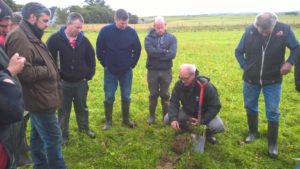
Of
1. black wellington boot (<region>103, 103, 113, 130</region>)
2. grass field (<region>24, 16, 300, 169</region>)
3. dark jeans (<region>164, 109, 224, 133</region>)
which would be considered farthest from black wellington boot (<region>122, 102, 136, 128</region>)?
dark jeans (<region>164, 109, 224, 133</region>)

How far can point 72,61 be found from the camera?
6078 mm

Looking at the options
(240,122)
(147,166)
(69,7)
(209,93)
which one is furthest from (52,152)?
(69,7)

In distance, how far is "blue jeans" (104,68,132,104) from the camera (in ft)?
23.1

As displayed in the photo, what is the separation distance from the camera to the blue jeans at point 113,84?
278 inches

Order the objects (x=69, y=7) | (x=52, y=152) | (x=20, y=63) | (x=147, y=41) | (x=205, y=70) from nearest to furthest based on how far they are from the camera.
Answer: (x=20, y=63) < (x=52, y=152) < (x=147, y=41) < (x=205, y=70) < (x=69, y=7)

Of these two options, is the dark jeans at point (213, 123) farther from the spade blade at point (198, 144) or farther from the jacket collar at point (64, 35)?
the jacket collar at point (64, 35)

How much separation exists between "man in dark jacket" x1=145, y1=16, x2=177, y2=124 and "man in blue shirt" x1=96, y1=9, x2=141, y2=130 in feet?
1.22

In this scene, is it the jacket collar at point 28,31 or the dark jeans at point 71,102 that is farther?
the dark jeans at point 71,102

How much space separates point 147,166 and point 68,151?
154 centimetres

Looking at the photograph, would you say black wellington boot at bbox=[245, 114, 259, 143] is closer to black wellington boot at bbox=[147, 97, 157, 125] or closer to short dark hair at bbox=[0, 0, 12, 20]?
black wellington boot at bbox=[147, 97, 157, 125]

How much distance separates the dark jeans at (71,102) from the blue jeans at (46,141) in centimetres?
151

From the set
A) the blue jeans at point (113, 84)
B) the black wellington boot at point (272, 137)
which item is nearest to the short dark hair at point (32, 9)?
the blue jeans at point (113, 84)

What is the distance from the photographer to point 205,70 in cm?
1416

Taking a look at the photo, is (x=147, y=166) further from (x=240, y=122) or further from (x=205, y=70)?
(x=205, y=70)
